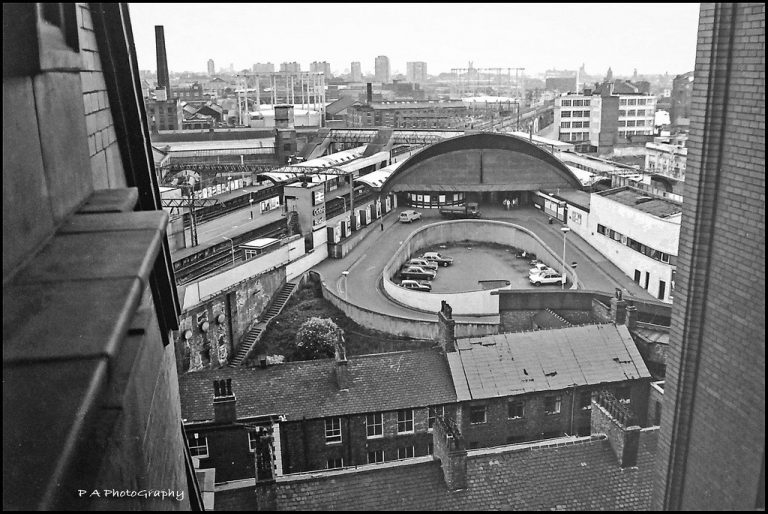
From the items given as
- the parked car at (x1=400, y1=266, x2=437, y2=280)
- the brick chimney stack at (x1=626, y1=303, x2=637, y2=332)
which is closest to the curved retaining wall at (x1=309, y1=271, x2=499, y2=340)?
the parked car at (x1=400, y1=266, x2=437, y2=280)

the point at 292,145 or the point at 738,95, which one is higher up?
the point at 738,95

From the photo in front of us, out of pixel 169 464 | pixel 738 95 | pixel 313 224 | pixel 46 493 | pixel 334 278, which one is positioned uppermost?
pixel 738 95

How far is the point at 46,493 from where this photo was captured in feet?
5.81

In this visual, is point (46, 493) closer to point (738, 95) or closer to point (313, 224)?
point (738, 95)

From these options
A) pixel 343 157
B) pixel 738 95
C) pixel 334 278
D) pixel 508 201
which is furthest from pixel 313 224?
pixel 738 95

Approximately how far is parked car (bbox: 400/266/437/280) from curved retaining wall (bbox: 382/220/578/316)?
0.63 metres

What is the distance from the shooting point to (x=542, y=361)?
50.8ft

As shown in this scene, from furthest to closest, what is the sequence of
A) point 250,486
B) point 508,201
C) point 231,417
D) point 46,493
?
point 508,201 < point 231,417 < point 250,486 < point 46,493

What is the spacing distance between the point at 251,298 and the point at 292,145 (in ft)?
112

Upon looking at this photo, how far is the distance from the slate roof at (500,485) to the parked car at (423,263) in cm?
1879

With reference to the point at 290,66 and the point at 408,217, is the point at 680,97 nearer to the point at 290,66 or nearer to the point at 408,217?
the point at 408,217

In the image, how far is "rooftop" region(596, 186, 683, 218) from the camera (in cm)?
2583

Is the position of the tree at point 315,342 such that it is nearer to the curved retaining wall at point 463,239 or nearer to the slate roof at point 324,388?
the curved retaining wall at point 463,239

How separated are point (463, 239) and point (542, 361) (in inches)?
808
